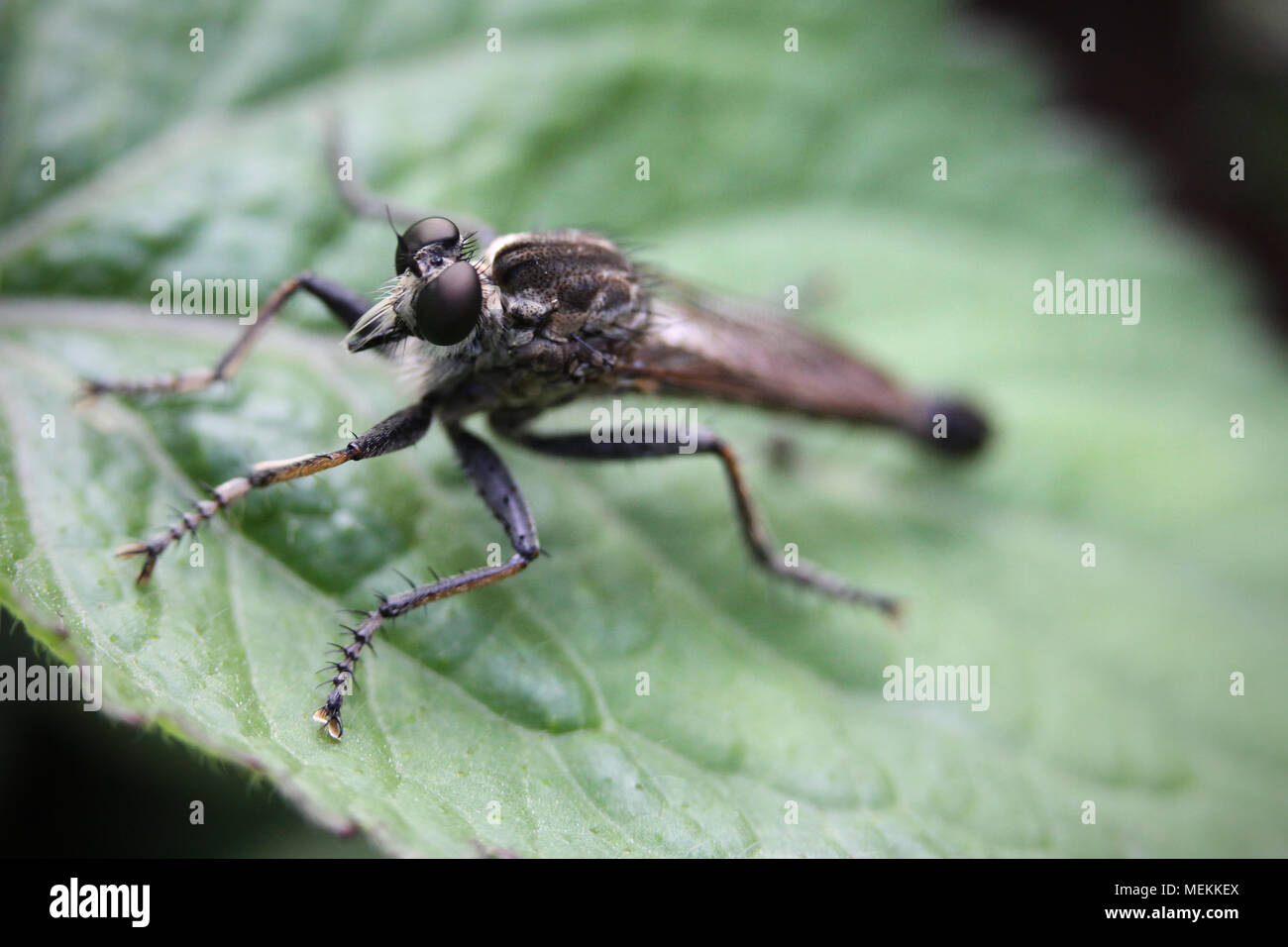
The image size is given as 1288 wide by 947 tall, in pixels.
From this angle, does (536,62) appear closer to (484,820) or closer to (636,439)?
(636,439)

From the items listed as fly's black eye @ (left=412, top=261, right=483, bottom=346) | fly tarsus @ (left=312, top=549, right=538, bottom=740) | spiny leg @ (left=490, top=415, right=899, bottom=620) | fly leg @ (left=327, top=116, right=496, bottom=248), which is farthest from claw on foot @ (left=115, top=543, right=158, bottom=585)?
fly leg @ (left=327, top=116, right=496, bottom=248)

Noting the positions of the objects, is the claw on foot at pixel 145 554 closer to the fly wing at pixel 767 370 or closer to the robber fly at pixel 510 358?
the robber fly at pixel 510 358

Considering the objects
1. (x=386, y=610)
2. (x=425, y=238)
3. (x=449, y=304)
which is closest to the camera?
(x=386, y=610)

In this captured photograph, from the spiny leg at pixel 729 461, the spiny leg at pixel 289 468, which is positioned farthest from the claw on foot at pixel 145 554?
the spiny leg at pixel 729 461

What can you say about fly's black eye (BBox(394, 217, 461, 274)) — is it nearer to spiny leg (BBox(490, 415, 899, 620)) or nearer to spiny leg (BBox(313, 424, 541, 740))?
spiny leg (BBox(313, 424, 541, 740))

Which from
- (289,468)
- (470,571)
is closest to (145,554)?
(289,468)

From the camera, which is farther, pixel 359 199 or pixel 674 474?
pixel 674 474

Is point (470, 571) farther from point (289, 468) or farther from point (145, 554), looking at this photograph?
point (145, 554)
